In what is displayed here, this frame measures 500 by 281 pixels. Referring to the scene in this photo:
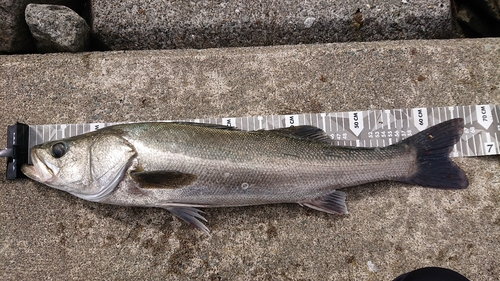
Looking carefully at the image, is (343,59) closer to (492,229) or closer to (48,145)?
(492,229)

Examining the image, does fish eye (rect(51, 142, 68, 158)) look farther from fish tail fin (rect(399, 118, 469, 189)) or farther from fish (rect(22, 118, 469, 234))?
fish tail fin (rect(399, 118, 469, 189))

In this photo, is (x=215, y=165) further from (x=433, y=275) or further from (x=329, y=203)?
(x=433, y=275)

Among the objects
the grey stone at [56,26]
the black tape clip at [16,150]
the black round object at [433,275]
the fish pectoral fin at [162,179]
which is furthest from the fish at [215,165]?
the grey stone at [56,26]

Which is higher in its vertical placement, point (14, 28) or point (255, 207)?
point (14, 28)

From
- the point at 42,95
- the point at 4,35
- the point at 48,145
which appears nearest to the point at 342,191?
the point at 48,145

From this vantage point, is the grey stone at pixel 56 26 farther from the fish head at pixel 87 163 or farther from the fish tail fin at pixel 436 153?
the fish tail fin at pixel 436 153

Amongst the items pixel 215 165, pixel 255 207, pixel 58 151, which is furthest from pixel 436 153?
pixel 58 151
